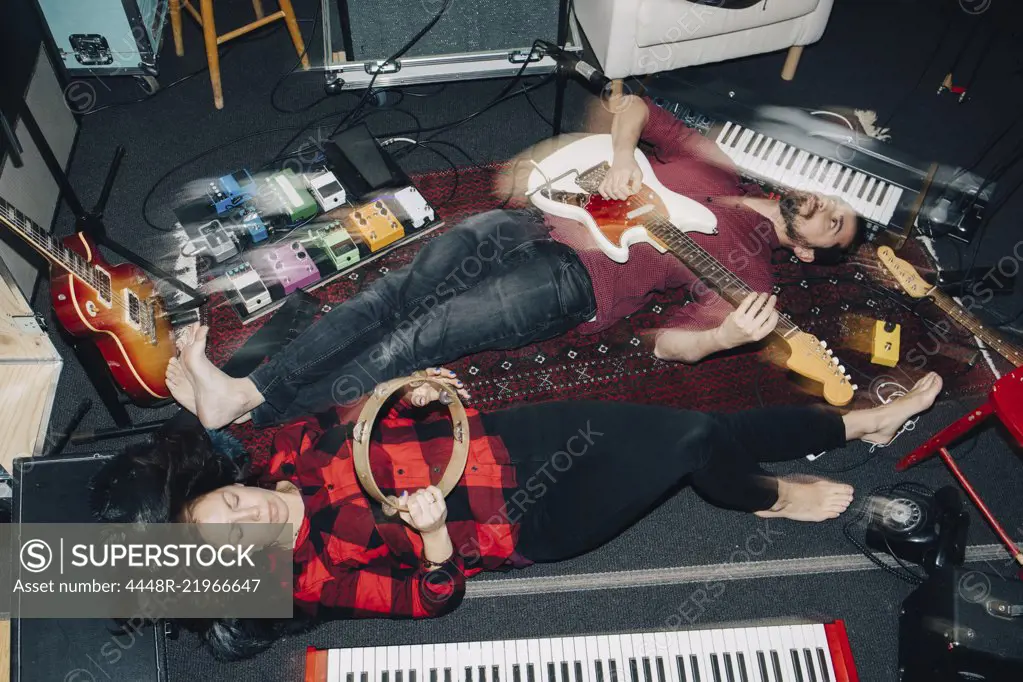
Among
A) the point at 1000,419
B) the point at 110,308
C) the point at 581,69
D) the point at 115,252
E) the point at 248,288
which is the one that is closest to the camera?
the point at 1000,419

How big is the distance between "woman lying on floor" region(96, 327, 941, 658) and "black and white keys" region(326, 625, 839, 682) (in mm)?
128

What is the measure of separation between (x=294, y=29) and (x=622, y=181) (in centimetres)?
185

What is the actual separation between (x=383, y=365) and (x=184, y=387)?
684 mm

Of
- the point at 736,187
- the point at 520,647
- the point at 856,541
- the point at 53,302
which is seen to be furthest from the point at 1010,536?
the point at 53,302

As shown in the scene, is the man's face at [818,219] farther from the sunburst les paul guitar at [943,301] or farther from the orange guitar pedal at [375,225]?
the orange guitar pedal at [375,225]

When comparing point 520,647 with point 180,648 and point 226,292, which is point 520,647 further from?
point 226,292

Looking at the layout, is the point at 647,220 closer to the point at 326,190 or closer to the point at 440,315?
the point at 440,315

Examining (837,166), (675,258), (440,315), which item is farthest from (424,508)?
(837,166)

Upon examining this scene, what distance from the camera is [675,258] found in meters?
2.92

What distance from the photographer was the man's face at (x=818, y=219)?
298cm

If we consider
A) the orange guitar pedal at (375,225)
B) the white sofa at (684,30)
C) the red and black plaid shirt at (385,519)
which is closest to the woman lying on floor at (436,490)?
the red and black plaid shirt at (385,519)

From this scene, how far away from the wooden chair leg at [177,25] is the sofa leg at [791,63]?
278 centimetres

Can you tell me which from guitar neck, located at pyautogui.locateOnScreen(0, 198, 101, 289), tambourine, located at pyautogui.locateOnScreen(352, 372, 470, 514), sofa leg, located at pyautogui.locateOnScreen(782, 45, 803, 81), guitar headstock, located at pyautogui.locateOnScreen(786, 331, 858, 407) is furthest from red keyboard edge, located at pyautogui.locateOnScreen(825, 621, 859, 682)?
sofa leg, located at pyautogui.locateOnScreen(782, 45, 803, 81)

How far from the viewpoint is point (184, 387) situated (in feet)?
9.29
